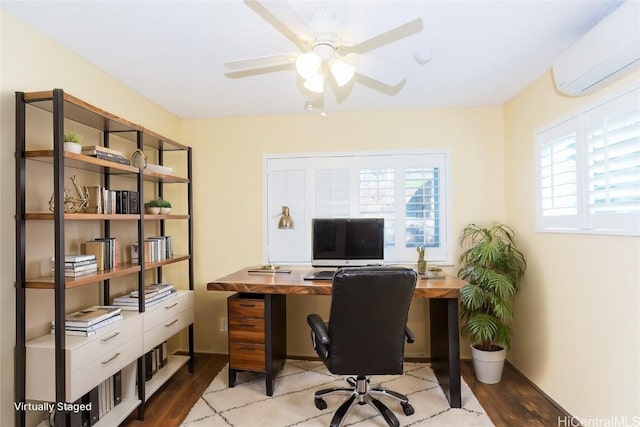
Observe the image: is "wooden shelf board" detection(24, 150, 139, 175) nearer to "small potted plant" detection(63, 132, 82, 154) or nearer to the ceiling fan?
"small potted plant" detection(63, 132, 82, 154)

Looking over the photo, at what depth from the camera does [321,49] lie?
Result: 5.68 feet

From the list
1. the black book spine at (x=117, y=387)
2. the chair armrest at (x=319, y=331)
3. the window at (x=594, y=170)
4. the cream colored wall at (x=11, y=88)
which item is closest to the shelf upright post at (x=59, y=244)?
the cream colored wall at (x=11, y=88)

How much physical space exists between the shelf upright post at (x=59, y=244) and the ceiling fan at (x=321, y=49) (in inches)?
35.1

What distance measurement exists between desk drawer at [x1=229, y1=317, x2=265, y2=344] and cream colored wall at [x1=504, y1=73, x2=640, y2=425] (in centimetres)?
212

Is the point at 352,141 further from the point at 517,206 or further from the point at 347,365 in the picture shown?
the point at 347,365

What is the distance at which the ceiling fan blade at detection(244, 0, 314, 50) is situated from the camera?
4.39 ft

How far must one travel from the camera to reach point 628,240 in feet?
5.78

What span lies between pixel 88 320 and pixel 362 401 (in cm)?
175

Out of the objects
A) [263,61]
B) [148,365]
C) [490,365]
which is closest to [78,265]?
[148,365]

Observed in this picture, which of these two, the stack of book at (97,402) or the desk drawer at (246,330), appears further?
the desk drawer at (246,330)

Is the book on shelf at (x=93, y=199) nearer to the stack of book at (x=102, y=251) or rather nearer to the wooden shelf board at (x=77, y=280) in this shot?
the stack of book at (x=102, y=251)

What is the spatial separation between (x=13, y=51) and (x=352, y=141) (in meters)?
2.49

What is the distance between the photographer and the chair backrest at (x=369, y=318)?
1937 millimetres

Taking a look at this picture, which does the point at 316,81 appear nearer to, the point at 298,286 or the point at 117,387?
the point at 298,286
